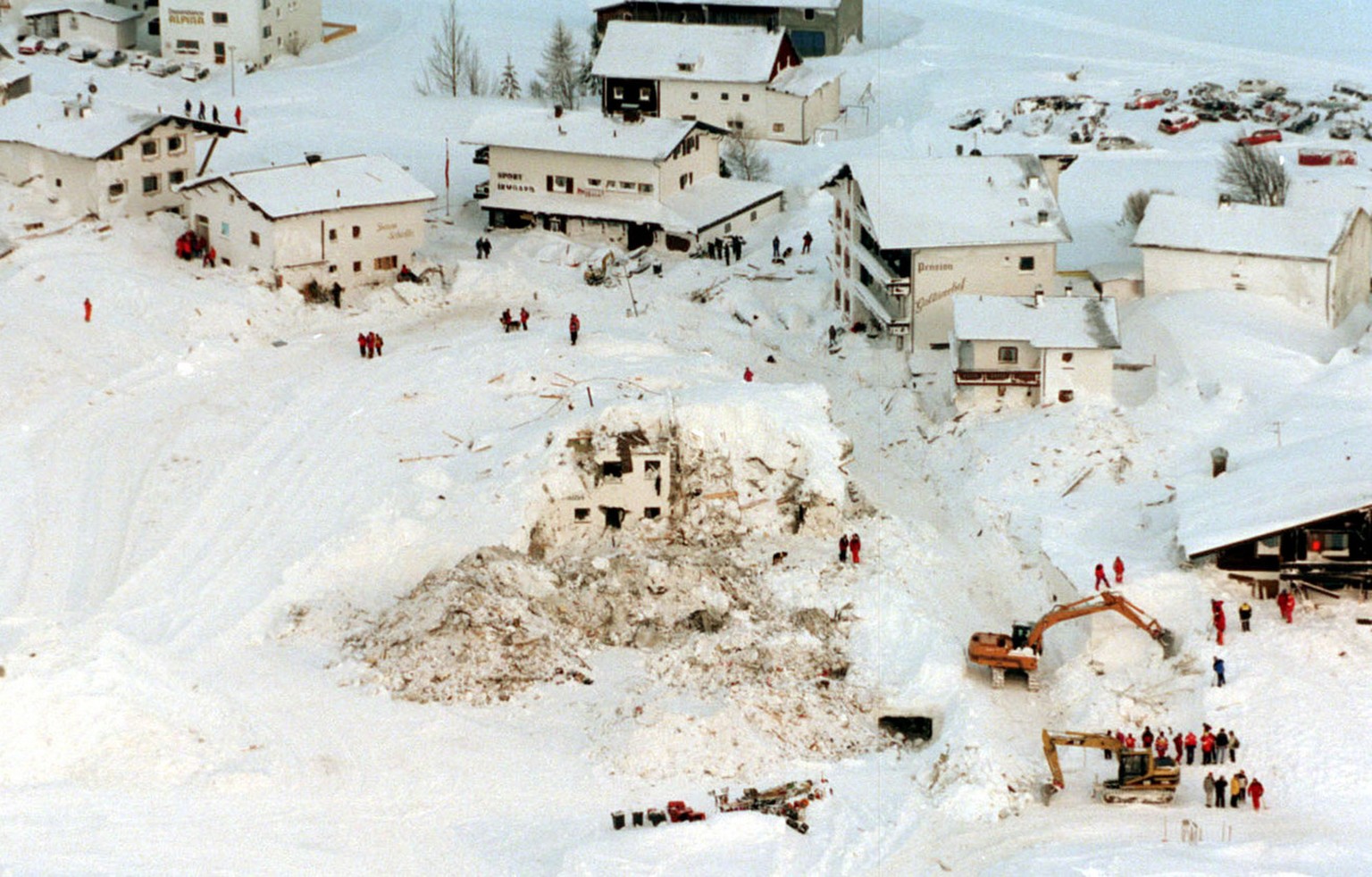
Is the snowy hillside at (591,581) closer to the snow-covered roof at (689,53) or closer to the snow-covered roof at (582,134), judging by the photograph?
the snow-covered roof at (582,134)

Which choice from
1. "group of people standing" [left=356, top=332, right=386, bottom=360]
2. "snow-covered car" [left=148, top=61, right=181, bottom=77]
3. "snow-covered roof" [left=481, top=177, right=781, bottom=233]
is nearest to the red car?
"snow-covered roof" [left=481, top=177, right=781, bottom=233]

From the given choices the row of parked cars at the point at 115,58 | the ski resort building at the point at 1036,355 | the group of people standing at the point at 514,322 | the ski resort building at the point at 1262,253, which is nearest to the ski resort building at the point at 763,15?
the row of parked cars at the point at 115,58

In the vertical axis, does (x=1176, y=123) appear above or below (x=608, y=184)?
above

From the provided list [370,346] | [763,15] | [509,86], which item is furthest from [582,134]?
[763,15]

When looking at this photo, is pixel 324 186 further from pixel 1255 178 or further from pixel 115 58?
pixel 1255 178

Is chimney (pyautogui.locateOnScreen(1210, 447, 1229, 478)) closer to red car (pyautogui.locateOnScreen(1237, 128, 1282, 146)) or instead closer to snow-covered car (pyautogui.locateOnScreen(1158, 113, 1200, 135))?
red car (pyautogui.locateOnScreen(1237, 128, 1282, 146))

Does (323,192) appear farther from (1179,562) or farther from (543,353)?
(1179,562)
